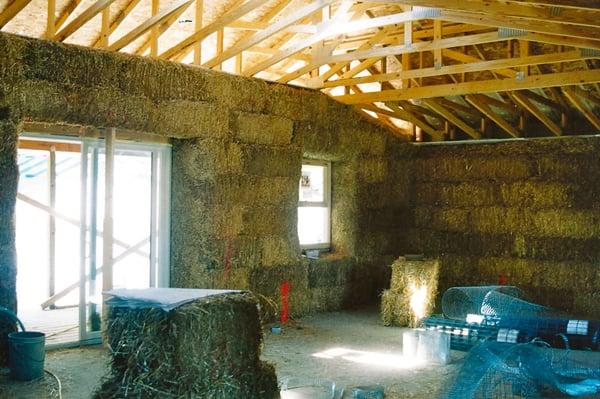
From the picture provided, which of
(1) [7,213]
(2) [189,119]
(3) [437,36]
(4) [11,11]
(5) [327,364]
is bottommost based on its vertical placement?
(5) [327,364]

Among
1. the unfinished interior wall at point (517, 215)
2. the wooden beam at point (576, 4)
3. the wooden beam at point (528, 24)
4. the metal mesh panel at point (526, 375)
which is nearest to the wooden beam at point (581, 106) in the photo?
the unfinished interior wall at point (517, 215)

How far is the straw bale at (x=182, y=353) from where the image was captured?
139 inches

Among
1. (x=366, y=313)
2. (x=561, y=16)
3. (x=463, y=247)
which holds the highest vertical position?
(x=561, y=16)

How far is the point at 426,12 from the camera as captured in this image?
5.47m

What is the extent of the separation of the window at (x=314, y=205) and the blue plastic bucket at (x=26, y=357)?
12.9ft

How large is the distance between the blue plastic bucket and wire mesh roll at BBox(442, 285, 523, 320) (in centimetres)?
412

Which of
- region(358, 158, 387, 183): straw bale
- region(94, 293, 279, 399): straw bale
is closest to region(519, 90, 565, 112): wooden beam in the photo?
region(358, 158, 387, 183): straw bale

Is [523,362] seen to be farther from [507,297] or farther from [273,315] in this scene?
[273,315]

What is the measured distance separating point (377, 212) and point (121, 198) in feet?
11.7

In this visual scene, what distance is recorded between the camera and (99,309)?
618 cm

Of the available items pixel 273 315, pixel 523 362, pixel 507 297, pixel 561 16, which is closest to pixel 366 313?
pixel 273 315

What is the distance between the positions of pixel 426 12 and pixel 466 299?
344cm

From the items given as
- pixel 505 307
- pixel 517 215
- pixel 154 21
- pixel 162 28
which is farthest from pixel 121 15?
pixel 517 215

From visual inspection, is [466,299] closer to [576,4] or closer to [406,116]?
[406,116]
